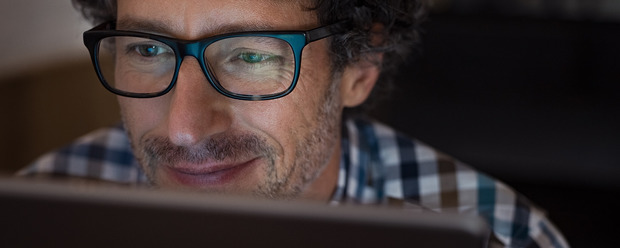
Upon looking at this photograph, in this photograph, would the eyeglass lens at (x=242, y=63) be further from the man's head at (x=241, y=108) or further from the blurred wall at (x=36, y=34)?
the blurred wall at (x=36, y=34)

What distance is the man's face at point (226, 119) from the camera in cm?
109

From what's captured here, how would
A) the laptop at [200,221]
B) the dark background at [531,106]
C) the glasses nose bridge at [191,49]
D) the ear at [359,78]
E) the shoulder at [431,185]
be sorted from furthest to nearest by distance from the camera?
the dark background at [531,106] → the shoulder at [431,185] → the ear at [359,78] → the glasses nose bridge at [191,49] → the laptop at [200,221]

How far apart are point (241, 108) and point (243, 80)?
0.14 feet

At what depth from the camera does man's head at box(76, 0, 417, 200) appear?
42.9 inches

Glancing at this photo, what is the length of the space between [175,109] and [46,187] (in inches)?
20.6

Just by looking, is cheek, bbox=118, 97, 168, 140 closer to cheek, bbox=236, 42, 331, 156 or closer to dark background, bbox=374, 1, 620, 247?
cheek, bbox=236, 42, 331, 156

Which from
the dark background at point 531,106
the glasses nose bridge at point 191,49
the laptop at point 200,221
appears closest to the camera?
the laptop at point 200,221

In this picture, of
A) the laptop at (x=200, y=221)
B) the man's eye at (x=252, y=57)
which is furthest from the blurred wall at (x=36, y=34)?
the laptop at (x=200, y=221)

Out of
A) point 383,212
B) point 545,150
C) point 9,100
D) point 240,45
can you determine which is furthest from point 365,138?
point 9,100

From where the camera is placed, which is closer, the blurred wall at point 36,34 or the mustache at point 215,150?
the mustache at point 215,150

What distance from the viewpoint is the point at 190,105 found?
1.06 metres

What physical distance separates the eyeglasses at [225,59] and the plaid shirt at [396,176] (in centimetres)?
38

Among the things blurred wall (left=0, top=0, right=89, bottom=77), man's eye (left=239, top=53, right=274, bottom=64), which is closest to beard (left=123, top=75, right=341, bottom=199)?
man's eye (left=239, top=53, right=274, bottom=64)

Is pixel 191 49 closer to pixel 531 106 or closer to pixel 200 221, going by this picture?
pixel 200 221
